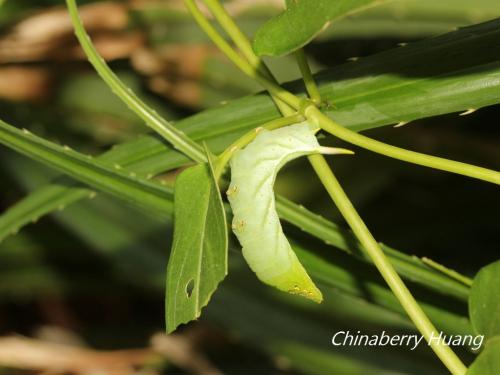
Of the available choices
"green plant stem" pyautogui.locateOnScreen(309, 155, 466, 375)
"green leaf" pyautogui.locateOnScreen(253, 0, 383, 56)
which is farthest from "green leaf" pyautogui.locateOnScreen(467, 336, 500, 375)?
"green leaf" pyautogui.locateOnScreen(253, 0, 383, 56)

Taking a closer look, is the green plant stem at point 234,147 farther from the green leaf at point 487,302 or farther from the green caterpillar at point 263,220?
the green leaf at point 487,302

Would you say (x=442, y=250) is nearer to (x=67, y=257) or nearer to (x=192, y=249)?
(x=67, y=257)

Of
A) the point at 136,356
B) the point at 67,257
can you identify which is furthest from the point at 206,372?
the point at 67,257

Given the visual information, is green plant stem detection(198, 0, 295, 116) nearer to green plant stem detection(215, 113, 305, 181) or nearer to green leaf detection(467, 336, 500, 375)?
green plant stem detection(215, 113, 305, 181)

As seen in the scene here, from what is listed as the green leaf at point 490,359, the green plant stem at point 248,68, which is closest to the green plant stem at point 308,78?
the green plant stem at point 248,68

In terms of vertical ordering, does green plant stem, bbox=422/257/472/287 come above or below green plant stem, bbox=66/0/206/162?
below

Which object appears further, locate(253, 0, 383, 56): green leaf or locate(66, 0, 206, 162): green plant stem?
locate(66, 0, 206, 162): green plant stem

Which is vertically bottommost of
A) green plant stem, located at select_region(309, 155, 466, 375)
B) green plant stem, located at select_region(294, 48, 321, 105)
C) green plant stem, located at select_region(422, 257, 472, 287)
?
green plant stem, located at select_region(309, 155, 466, 375)
